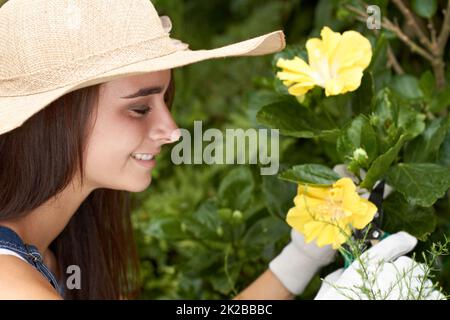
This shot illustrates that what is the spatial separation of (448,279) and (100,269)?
72cm

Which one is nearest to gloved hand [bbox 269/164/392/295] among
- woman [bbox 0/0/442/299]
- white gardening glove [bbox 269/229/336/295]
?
white gardening glove [bbox 269/229/336/295]

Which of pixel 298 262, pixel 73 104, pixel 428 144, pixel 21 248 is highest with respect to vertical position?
pixel 73 104

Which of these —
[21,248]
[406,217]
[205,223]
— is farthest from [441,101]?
[21,248]

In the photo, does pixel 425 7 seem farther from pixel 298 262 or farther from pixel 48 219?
pixel 48 219

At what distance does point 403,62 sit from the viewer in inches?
76.5

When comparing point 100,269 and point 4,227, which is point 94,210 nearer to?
point 100,269

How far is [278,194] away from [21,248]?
50 centimetres

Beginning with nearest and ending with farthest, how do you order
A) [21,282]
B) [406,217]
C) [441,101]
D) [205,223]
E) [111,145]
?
1. [21,282]
2. [111,145]
3. [406,217]
4. [441,101]
5. [205,223]

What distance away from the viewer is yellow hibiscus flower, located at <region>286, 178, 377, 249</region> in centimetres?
Answer: 121

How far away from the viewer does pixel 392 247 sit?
128cm

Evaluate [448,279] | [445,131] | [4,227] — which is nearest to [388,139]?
[445,131]

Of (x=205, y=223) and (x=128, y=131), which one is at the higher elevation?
(x=128, y=131)

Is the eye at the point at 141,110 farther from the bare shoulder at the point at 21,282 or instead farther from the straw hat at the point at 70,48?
the bare shoulder at the point at 21,282

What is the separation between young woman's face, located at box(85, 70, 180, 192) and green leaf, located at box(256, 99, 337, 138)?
0.54 ft
